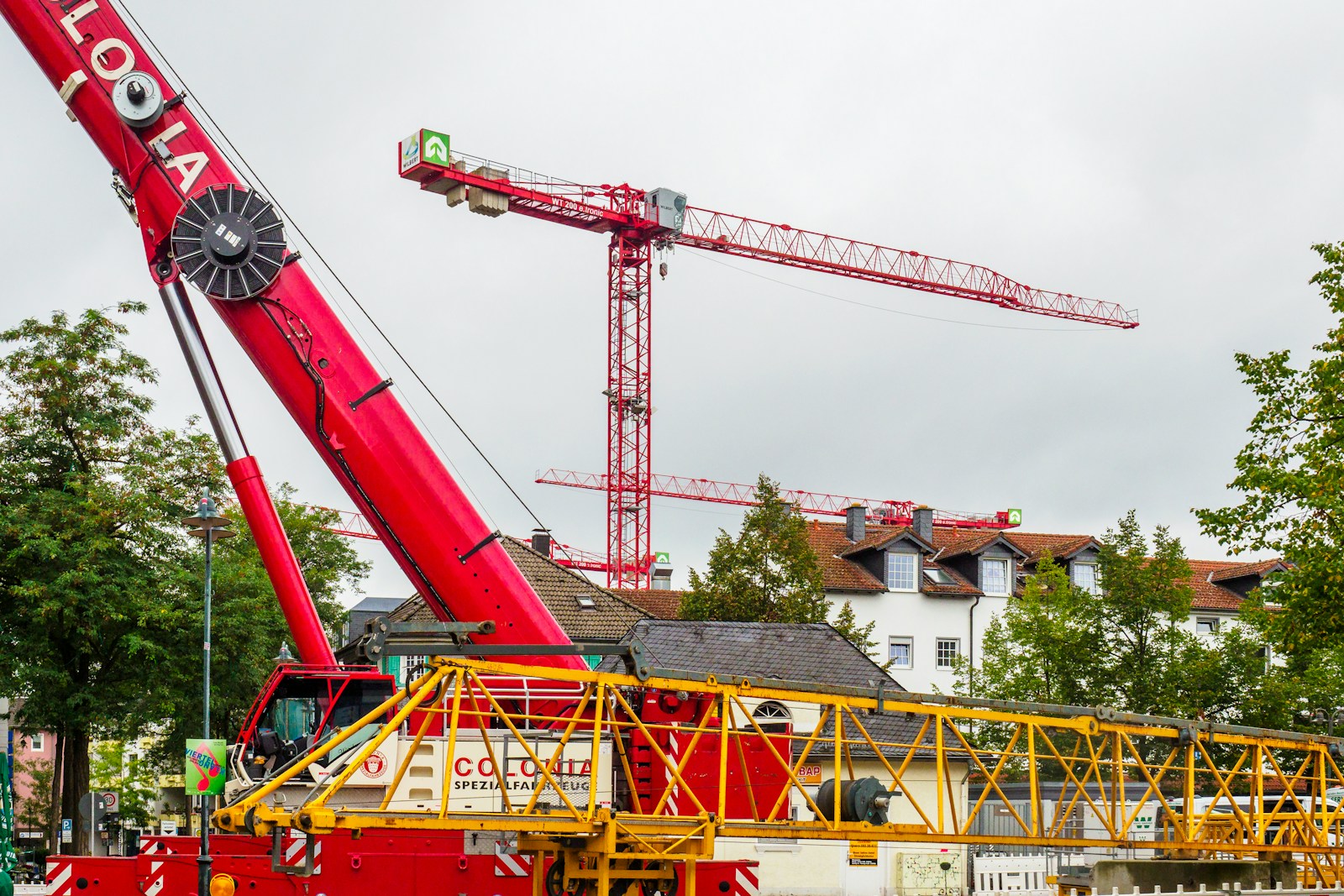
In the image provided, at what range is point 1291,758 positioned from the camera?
42.5 meters

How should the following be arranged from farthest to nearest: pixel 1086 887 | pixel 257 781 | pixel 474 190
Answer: pixel 474 190
pixel 1086 887
pixel 257 781

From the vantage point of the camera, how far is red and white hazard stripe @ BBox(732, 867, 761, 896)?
1440 cm

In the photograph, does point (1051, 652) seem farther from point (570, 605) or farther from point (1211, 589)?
point (1211, 589)

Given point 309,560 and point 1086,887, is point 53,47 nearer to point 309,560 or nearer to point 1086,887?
point 1086,887

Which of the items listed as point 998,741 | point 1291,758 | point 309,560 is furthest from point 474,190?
point 1291,758

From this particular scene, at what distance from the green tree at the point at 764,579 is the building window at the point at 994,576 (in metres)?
19.5

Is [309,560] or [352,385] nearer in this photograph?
[352,385]

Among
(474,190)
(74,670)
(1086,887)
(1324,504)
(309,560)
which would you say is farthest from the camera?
(474,190)

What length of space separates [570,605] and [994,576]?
82.4ft

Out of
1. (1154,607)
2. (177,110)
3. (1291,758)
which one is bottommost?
(1291,758)

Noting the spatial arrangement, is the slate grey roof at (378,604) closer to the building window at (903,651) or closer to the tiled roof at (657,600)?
the tiled roof at (657,600)

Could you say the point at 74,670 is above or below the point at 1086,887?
above

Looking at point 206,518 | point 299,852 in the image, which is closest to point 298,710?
point 299,852

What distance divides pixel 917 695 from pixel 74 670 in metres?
24.7
